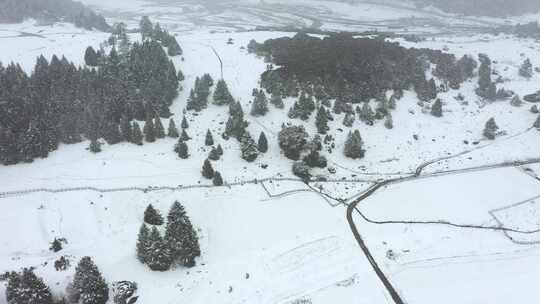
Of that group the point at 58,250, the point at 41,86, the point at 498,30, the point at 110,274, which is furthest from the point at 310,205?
the point at 498,30

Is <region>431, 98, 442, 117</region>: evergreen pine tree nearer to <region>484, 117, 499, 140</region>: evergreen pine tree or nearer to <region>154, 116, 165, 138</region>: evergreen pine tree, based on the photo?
<region>484, 117, 499, 140</region>: evergreen pine tree

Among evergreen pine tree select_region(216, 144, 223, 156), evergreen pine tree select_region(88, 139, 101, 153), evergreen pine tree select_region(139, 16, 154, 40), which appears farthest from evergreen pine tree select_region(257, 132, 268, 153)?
evergreen pine tree select_region(139, 16, 154, 40)

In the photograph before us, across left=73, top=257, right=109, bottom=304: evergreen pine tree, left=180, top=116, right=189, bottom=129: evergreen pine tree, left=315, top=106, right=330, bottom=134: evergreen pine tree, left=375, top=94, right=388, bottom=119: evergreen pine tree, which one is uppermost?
left=375, top=94, right=388, bottom=119: evergreen pine tree

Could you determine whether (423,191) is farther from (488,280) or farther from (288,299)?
(288,299)

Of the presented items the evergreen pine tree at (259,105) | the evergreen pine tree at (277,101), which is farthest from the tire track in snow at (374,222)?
the evergreen pine tree at (259,105)

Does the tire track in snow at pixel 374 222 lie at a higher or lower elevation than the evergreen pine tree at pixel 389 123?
lower

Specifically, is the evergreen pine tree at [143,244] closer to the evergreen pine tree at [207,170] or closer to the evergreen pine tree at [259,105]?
the evergreen pine tree at [207,170]

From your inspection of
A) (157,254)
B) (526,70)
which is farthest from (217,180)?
(526,70)
